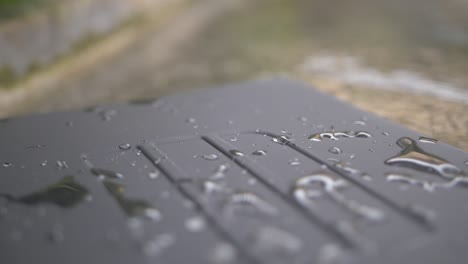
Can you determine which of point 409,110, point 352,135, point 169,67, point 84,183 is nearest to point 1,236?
point 84,183

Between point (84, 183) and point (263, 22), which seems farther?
point (263, 22)

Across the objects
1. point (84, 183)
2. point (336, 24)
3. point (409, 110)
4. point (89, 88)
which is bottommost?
point (89, 88)

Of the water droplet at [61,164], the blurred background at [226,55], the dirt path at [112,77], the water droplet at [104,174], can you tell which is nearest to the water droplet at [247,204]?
the water droplet at [104,174]

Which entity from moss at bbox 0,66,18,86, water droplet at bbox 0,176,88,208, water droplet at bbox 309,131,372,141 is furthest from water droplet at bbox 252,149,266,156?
moss at bbox 0,66,18,86

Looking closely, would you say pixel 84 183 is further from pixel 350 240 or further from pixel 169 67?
pixel 169 67

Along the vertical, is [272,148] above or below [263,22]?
below

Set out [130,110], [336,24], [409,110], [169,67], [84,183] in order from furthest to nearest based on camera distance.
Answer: [336,24], [169,67], [409,110], [130,110], [84,183]

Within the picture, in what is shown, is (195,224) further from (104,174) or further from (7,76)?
(7,76)
